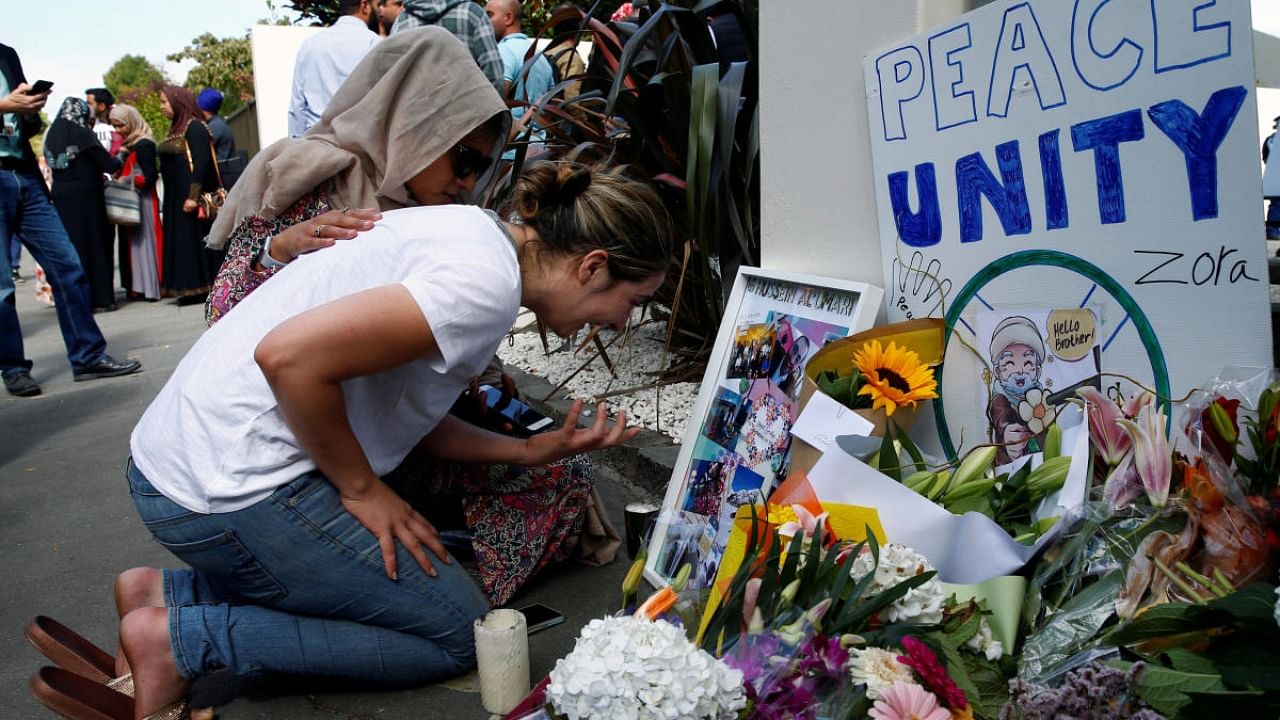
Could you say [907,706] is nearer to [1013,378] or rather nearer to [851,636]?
[851,636]

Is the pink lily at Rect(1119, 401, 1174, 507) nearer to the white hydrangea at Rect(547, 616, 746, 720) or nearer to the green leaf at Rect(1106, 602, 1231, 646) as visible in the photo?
the green leaf at Rect(1106, 602, 1231, 646)

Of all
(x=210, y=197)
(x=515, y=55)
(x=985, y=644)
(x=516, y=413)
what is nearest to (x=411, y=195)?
(x=516, y=413)

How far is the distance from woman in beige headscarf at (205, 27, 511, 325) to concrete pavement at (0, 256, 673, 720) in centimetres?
97

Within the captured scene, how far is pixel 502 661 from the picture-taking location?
6.42 feet

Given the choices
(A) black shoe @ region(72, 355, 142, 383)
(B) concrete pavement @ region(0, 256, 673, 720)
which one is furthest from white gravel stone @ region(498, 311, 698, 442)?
(A) black shoe @ region(72, 355, 142, 383)

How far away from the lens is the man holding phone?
5.11 meters

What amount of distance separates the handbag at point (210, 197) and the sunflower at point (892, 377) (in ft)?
25.3

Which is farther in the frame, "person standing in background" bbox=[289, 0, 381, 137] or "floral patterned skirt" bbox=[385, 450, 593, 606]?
"person standing in background" bbox=[289, 0, 381, 137]

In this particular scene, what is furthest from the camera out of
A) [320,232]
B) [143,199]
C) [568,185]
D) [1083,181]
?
[143,199]

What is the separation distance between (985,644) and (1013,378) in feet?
1.97

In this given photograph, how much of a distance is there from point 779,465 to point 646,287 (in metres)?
0.50

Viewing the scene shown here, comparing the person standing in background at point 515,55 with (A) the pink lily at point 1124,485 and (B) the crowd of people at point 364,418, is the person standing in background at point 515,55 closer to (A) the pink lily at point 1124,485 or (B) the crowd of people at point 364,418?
(B) the crowd of people at point 364,418

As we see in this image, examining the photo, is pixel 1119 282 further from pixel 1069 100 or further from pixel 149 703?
pixel 149 703

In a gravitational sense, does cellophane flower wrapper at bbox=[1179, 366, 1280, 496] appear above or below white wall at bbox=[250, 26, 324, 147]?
below
